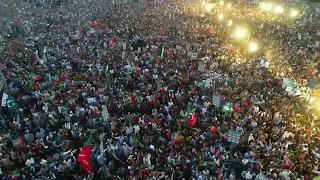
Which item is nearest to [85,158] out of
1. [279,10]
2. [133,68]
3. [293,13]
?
[133,68]

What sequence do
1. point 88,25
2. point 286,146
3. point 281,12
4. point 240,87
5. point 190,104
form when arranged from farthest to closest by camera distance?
point 281,12
point 88,25
point 240,87
point 190,104
point 286,146

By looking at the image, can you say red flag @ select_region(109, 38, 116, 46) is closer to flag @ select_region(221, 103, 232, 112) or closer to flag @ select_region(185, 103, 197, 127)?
flag @ select_region(185, 103, 197, 127)

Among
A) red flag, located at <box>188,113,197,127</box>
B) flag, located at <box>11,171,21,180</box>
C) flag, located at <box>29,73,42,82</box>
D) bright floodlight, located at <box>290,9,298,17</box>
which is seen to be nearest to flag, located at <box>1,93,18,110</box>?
flag, located at <box>29,73,42,82</box>

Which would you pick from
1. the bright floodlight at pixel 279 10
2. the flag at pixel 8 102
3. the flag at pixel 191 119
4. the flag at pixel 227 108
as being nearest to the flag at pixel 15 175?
the flag at pixel 8 102

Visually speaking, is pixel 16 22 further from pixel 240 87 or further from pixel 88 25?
pixel 240 87

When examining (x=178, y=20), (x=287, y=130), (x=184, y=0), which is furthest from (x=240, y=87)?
(x=184, y=0)

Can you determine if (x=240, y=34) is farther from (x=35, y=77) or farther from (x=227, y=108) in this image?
(x=35, y=77)

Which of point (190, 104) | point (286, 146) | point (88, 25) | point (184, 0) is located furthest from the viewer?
point (184, 0)

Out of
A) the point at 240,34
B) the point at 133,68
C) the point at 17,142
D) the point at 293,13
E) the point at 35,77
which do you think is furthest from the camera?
the point at 293,13
